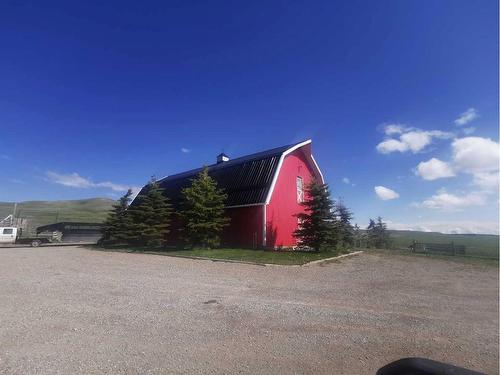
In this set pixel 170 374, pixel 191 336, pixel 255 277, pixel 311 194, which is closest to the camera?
pixel 170 374

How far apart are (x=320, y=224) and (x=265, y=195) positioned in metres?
3.71

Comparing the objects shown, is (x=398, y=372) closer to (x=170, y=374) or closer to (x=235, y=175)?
(x=170, y=374)

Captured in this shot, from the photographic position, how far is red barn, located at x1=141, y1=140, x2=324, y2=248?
17.9 meters

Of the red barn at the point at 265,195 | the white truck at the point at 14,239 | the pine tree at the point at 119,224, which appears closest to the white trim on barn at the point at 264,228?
the red barn at the point at 265,195

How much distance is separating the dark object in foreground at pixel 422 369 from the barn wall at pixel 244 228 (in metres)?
16.2

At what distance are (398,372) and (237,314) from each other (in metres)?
4.25

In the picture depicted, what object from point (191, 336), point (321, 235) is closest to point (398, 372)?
point (191, 336)

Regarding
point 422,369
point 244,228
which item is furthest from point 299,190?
point 422,369

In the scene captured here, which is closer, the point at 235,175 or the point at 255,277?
the point at 255,277

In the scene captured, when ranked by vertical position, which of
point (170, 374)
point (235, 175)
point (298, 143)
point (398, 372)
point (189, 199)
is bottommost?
point (170, 374)

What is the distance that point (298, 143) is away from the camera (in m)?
20.6

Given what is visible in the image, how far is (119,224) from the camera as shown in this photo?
2284cm

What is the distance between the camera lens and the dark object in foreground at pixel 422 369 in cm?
124

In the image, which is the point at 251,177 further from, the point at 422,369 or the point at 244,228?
the point at 422,369
